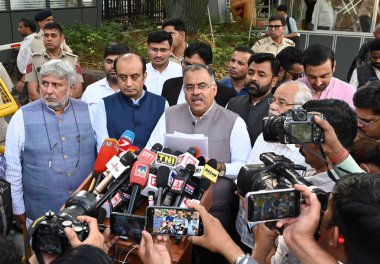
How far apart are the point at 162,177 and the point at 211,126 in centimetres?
97

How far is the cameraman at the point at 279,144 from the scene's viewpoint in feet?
9.07

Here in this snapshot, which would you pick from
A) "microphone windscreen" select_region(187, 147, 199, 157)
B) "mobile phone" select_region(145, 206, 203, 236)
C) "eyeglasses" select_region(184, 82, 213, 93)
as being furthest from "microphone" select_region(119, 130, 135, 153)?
"mobile phone" select_region(145, 206, 203, 236)

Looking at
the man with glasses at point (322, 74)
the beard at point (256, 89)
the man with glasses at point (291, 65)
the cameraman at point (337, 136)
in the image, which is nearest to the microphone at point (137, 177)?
the cameraman at point (337, 136)

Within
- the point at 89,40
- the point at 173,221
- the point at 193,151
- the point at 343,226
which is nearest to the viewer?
the point at 343,226

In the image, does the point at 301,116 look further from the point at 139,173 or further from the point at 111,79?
the point at 111,79

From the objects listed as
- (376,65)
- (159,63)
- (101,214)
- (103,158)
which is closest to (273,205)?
(101,214)

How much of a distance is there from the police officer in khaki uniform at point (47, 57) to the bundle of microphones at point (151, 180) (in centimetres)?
278

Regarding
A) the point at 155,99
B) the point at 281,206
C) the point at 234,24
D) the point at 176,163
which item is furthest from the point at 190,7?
the point at 281,206

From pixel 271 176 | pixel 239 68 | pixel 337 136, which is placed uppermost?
pixel 239 68

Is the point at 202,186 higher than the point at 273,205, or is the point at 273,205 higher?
the point at 273,205

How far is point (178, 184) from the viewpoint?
208 centimetres

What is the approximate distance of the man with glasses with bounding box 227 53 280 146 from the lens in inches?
134

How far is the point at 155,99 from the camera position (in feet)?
11.1

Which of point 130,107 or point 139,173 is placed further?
point 130,107
